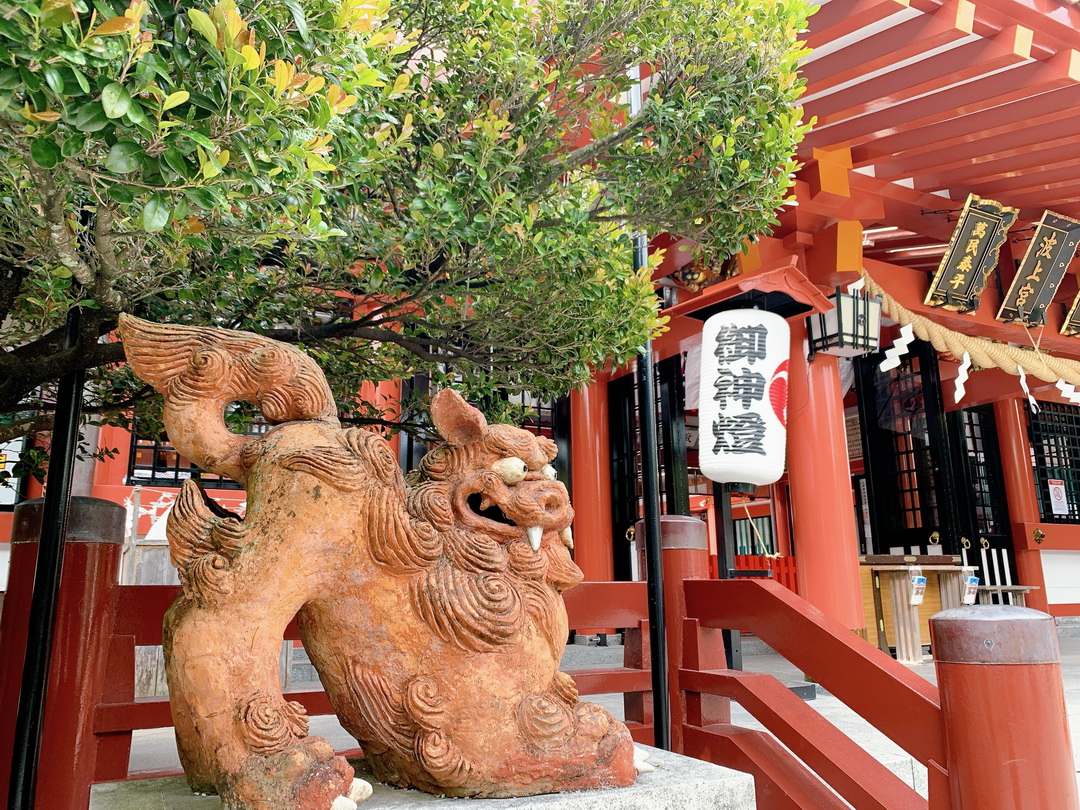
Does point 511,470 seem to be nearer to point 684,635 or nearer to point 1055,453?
point 684,635

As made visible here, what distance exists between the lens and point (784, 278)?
197 inches

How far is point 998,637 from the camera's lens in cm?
144

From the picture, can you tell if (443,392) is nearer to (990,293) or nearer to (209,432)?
(209,432)

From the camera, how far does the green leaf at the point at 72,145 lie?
0.94 m

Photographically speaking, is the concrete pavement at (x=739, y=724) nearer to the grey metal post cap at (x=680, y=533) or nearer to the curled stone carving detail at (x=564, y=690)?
the curled stone carving detail at (x=564, y=690)

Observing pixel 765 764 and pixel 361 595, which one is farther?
pixel 765 764

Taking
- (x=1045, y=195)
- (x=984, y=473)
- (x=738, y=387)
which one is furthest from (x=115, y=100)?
(x=984, y=473)

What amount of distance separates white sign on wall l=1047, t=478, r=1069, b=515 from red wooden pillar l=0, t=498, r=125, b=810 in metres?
12.4

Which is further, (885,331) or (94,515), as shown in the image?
(885,331)

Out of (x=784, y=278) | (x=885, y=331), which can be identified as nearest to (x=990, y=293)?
(x=885, y=331)

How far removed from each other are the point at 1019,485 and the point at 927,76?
7566 millimetres

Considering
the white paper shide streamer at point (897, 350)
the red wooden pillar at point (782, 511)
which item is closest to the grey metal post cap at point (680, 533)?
the white paper shide streamer at point (897, 350)

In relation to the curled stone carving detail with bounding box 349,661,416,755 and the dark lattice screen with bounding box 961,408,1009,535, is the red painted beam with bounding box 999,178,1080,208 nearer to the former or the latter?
the dark lattice screen with bounding box 961,408,1009,535

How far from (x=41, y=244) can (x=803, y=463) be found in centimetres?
564
